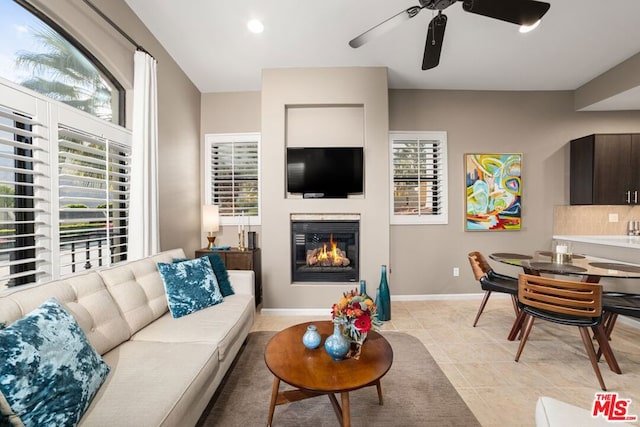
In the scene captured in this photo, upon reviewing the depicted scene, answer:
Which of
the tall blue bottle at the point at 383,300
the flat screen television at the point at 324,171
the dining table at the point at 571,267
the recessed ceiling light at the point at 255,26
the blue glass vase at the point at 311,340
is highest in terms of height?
the recessed ceiling light at the point at 255,26

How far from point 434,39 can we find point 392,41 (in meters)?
0.91

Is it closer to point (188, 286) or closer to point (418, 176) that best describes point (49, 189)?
point (188, 286)

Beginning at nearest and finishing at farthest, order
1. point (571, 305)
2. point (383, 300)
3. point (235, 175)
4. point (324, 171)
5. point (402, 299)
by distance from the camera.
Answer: point (571, 305) < point (383, 300) < point (324, 171) < point (402, 299) < point (235, 175)

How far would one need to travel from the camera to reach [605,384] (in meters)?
1.91

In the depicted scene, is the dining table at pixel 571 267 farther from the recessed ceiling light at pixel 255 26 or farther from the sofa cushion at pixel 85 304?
the recessed ceiling light at pixel 255 26

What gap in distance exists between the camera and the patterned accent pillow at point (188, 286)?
6.57 ft

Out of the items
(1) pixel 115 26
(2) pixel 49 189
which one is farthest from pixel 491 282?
(1) pixel 115 26

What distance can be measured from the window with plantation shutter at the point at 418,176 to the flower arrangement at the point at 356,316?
2.42 meters

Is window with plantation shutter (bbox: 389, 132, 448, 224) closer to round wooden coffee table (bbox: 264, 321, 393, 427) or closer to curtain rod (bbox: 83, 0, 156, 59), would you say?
round wooden coffee table (bbox: 264, 321, 393, 427)

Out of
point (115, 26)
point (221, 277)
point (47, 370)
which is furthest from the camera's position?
point (221, 277)

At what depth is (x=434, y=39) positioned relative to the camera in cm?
194

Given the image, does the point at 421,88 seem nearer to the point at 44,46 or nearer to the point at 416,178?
the point at 416,178

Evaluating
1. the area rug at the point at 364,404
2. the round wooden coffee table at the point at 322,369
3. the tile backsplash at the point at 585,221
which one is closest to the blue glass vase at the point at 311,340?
the round wooden coffee table at the point at 322,369

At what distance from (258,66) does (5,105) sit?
234cm
